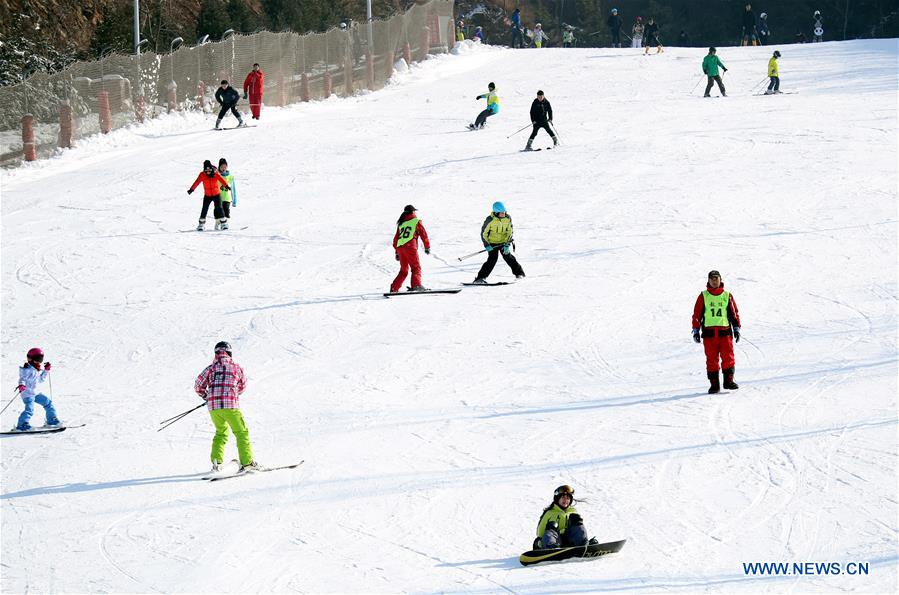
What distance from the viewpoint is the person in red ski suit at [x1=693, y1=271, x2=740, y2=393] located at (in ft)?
41.9

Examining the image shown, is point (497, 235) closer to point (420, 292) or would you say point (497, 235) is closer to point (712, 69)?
point (420, 292)

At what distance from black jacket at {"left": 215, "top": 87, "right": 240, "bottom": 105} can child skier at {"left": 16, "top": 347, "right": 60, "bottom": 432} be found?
17544 millimetres

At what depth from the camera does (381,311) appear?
1652 cm

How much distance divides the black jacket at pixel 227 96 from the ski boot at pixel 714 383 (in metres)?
19.1

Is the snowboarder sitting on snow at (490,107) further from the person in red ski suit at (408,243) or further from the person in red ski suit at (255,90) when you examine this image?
the person in red ski suit at (408,243)

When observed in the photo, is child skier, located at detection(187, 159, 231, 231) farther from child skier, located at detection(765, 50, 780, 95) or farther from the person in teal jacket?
child skier, located at detection(765, 50, 780, 95)

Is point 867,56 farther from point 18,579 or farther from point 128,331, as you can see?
point 18,579

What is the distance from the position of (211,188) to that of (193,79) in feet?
39.5

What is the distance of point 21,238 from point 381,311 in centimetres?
774

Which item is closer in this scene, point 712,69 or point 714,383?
point 714,383

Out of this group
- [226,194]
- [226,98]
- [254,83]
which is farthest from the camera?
[254,83]

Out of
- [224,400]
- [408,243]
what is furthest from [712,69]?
[224,400]

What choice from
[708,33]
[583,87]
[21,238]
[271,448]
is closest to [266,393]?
[271,448]

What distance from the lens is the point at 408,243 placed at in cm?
1656
